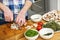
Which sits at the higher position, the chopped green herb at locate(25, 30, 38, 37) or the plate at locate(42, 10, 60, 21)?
the plate at locate(42, 10, 60, 21)

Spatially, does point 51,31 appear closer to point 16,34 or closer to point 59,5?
point 16,34

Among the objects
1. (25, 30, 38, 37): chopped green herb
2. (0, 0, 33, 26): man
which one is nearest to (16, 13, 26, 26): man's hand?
(0, 0, 33, 26): man

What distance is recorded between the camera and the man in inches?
54.5

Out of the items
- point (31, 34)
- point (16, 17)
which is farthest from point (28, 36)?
point (16, 17)

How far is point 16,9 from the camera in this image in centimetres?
154

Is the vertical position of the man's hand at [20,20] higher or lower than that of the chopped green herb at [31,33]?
higher

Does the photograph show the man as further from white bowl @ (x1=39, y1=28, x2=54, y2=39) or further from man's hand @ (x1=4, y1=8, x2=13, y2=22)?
white bowl @ (x1=39, y1=28, x2=54, y2=39)

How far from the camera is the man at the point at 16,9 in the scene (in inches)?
54.5

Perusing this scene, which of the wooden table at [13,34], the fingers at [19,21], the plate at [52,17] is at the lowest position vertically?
the wooden table at [13,34]

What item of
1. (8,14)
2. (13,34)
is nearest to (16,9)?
(8,14)

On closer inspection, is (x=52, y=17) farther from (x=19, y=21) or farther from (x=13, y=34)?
(x=13, y=34)

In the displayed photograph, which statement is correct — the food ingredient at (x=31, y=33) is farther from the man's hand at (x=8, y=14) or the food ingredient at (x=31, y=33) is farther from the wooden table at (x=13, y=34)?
the man's hand at (x=8, y=14)

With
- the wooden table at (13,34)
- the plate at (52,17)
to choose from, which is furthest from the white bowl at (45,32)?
the plate at (52,17)

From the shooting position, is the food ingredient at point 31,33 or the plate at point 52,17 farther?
the plate at point 52,17
